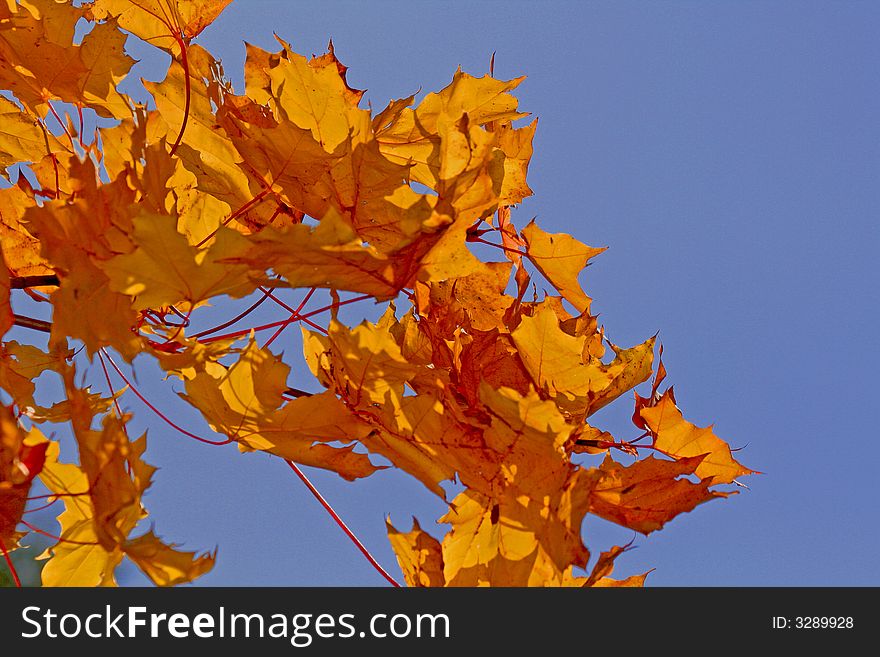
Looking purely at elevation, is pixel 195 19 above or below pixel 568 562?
above

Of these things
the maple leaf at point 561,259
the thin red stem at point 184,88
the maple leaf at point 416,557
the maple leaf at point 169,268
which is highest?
the thin red stem at point 184,88

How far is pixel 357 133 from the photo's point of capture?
0.53m

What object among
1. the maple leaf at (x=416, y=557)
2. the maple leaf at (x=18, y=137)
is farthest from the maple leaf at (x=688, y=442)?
the maple leaf at (x=18, y=137)

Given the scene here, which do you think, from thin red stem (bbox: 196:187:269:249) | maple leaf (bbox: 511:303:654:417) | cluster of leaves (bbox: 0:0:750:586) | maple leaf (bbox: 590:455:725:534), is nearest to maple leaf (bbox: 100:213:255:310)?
cluster of leaves (bbox: 0:0:750:586)

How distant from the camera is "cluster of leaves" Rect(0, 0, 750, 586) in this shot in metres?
0.45

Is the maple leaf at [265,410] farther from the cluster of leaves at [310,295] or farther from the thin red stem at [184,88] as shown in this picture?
the thin red stem at [184,88]

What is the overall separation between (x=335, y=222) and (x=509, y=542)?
267mm

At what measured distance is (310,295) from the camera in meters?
0.63

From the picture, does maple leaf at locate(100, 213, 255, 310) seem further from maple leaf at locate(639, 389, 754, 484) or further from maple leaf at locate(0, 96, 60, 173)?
maple leaf at locate(639, 389, 754, 484)

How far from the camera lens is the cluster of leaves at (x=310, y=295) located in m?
0.45

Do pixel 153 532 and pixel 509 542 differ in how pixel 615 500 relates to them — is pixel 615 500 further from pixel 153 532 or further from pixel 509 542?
pixel 153 532

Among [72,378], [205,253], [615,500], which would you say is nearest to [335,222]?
[205,253]

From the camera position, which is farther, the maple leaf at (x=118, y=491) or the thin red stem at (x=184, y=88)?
the thin red stem at (x=184, y=88)

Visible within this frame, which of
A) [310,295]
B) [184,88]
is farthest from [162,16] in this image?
[310,295]
